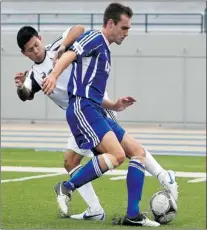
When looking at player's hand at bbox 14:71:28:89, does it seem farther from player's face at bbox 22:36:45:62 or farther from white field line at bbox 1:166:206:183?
white field line at bbox 1:166:206:183

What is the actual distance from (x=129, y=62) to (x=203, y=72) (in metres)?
2.49

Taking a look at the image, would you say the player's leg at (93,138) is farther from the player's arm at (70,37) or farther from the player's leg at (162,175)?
the player's leg at (162,175)

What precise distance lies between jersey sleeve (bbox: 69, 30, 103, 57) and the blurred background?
20.7 metres

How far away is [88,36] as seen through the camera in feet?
25.0

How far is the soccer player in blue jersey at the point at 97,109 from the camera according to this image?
7.52m

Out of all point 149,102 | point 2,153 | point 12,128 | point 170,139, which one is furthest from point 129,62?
point 2,153

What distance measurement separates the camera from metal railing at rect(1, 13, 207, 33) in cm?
2888

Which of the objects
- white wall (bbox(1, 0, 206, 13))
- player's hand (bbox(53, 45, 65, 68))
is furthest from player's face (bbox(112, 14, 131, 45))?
white wall (bbox(1, 0, 206, 13))

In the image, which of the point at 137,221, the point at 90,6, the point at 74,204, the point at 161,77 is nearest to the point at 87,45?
the point at 137,221

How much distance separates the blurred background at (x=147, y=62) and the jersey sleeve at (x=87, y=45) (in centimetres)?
2070

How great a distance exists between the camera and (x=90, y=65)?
761 cm

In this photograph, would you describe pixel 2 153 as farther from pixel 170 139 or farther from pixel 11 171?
pixel 170 139

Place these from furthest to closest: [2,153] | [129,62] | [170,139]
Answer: [129,62], [170,139], [2,153]

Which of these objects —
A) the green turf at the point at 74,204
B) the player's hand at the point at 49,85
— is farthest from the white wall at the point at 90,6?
the player's hand at the point at 49,85
